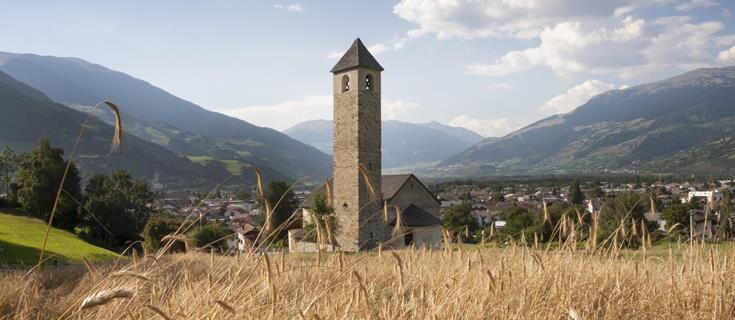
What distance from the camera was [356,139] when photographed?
33.1 meters

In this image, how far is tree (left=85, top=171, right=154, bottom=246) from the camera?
3456 centimetres

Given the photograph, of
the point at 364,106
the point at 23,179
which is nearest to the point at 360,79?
the point at 364,106

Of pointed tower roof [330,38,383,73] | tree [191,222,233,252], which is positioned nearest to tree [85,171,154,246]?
tree [191,222,233,252]

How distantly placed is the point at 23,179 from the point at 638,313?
4000cm

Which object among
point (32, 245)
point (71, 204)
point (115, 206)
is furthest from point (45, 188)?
point (32, 245)

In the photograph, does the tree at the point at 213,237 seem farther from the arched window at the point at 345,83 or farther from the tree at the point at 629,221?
the arched window at the point at 345,83

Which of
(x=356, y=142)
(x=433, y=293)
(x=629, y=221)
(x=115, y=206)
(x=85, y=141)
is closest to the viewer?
(x=433, y=293)

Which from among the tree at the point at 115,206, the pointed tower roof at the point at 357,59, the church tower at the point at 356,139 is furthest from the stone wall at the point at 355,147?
the tree at the point at 115,206

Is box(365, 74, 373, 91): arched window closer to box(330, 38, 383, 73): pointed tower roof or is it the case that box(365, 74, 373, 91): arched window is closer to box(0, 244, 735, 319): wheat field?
box(330, 38, 383, 73): pointed tower roof

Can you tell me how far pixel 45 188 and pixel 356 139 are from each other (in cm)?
2028

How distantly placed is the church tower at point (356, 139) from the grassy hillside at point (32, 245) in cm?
1435

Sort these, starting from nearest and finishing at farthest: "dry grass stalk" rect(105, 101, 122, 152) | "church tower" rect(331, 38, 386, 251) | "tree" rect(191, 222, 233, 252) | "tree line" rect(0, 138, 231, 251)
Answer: "dry grass stalk" rect(105, 101, 122, 152) → "tree" rect(191, 222, 233, 252) → "tree line" rect(0, 138, 231, 251) → "church tower" rect(331, 38, 386, 251)

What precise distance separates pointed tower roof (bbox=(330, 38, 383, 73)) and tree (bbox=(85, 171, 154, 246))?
56.3 ft

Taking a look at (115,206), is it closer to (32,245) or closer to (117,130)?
(32,245)
